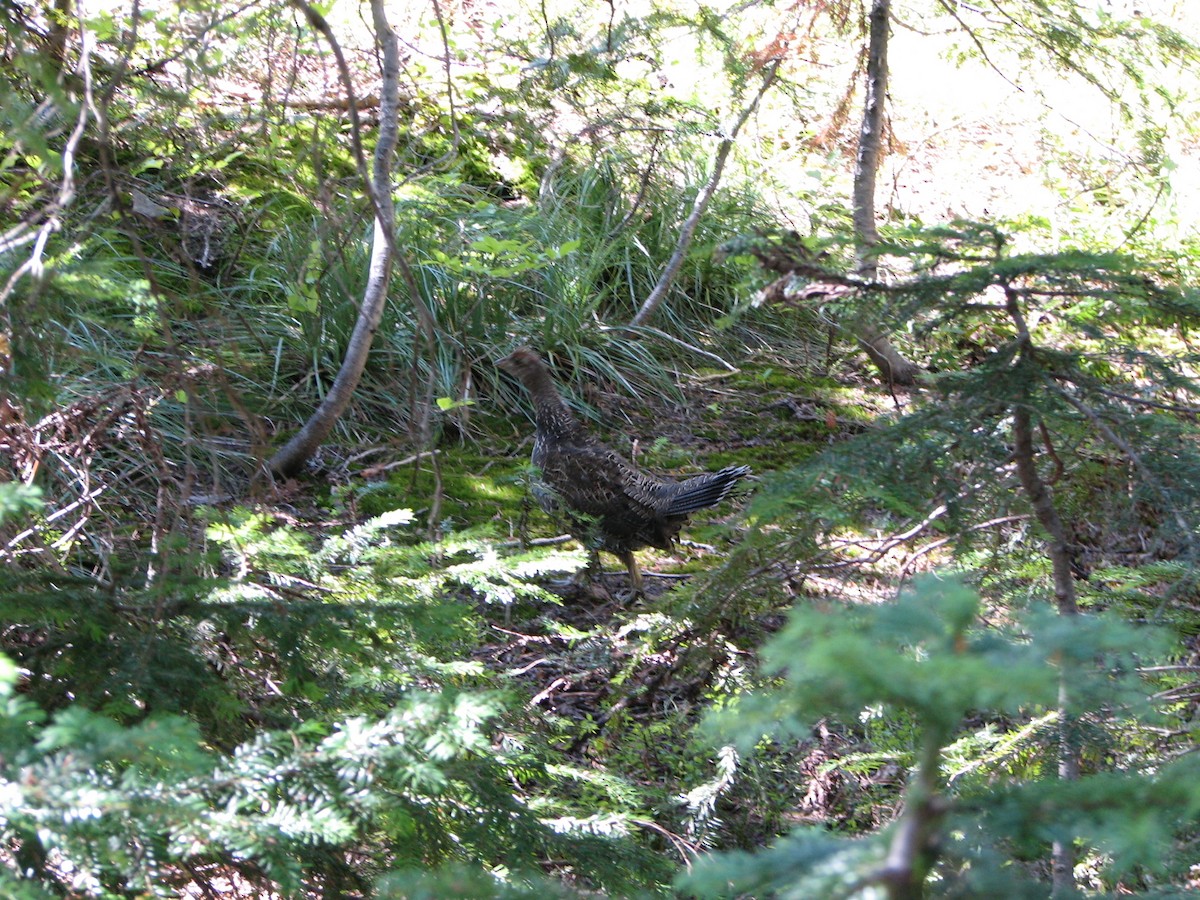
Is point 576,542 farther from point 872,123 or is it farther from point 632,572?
point 872,123

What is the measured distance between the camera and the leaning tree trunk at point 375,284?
358cm

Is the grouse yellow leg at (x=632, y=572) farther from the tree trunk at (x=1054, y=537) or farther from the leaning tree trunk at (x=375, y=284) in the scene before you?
the tree trunk at (x=1054, y=537)

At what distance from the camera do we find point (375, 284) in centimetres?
426

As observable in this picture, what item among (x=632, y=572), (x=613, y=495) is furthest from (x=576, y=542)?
(x=613, y=495)

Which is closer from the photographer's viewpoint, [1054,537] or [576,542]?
[1054,537]

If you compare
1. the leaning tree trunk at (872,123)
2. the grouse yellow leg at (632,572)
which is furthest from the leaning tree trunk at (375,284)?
the leaning tree trunk at (872,123)

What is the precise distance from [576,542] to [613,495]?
0.46 meters

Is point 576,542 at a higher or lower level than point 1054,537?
lower

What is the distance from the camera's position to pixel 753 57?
5969mm

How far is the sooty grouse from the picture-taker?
4.77 meters

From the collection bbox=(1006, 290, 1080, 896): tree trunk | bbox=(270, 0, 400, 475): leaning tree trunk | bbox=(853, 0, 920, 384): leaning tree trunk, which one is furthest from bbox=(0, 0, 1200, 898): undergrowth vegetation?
bbox=(853, 0, 920, 384): leaning tree trunk

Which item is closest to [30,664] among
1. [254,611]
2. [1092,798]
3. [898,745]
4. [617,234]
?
[254,611]

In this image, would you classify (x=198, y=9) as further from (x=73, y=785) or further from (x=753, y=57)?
(x=753, y=57)

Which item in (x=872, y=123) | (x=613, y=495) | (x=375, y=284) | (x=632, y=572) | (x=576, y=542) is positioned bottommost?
(x=632, y=572)
